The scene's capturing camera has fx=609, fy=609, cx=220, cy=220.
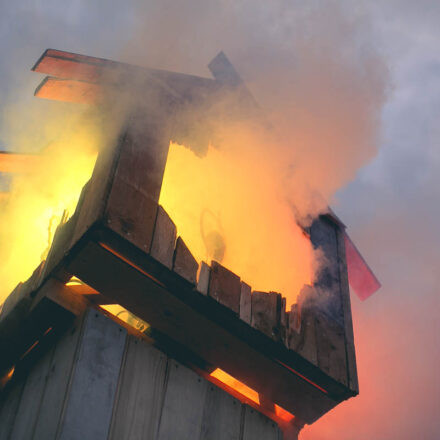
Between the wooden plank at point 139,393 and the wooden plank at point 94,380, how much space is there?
0.24 ft

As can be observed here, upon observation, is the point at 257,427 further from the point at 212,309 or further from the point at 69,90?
the point at 69,90

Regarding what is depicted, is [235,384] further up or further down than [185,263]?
further down

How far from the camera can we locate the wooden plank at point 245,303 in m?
3.23

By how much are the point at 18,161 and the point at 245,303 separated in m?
2.30

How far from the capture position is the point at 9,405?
321 centimetres

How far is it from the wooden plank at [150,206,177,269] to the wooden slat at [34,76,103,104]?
49.5 inches

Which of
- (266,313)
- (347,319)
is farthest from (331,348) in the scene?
(266,313)

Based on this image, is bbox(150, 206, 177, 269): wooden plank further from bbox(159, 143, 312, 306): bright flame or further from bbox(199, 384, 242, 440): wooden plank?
bbox(199, 384, 242, 440): wooden plank

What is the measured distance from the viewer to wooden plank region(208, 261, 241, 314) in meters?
3.14

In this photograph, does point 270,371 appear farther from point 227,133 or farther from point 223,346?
point 227,133

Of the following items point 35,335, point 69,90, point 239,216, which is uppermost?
point 69,90

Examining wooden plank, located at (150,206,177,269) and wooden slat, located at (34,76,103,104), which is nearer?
wooden plank, located at (150,206,177,269)

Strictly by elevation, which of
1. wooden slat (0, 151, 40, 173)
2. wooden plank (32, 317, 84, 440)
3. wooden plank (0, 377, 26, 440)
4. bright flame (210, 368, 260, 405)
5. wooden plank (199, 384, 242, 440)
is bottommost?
wooden plank (0, 377, 26, 440)

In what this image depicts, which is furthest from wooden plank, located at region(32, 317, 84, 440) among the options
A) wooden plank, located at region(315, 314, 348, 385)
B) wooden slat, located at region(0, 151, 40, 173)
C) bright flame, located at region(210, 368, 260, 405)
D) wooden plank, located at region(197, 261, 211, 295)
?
wooden slat, located at region(0, 151, 40, 173)
